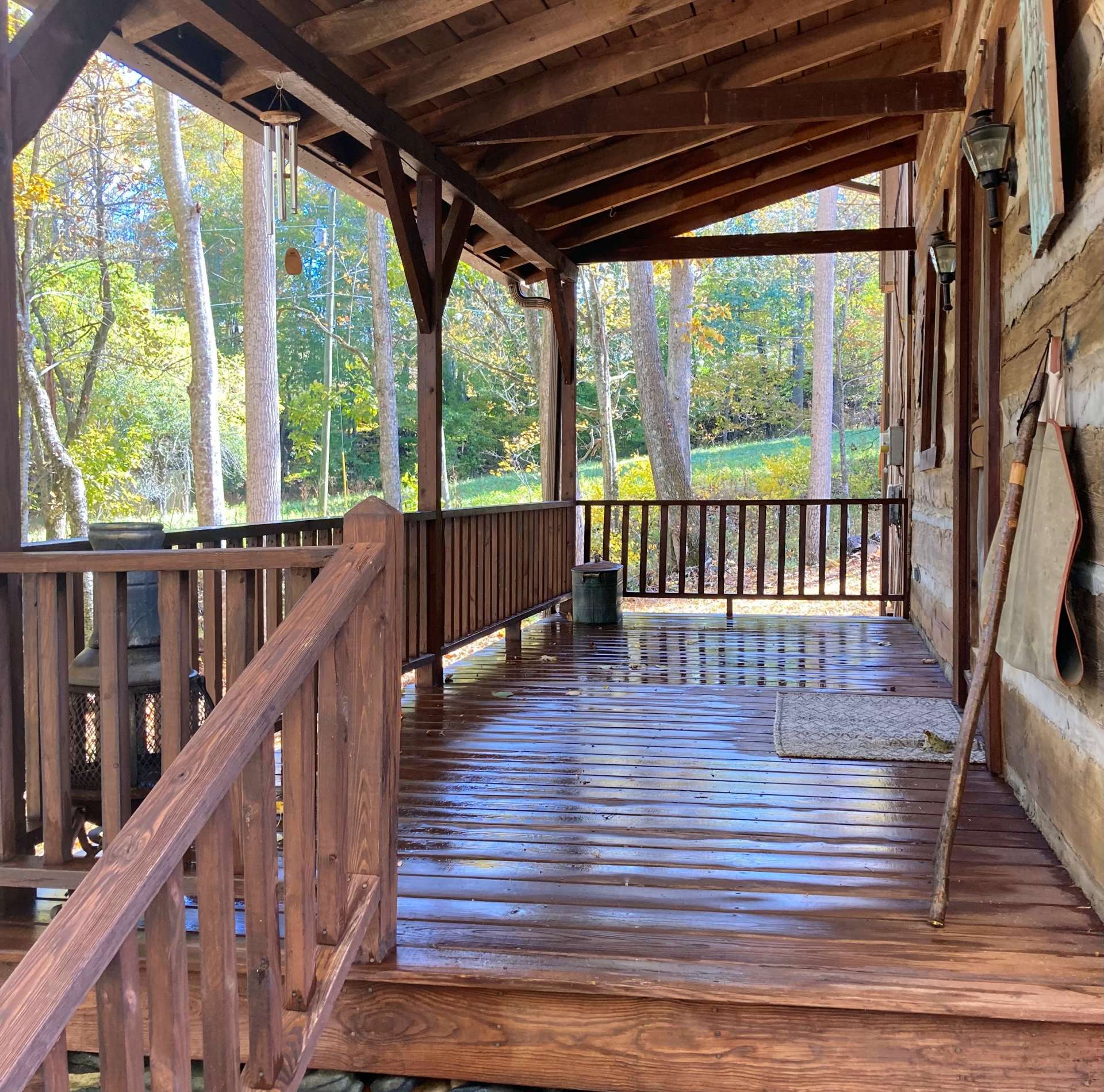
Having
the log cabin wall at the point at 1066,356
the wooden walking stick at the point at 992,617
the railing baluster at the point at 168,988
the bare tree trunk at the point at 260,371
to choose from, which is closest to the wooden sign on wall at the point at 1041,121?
the log cabin wall at the point at 1066,356

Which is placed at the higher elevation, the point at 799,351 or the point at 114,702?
the point at 799,351

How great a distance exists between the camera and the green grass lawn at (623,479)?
2302cm

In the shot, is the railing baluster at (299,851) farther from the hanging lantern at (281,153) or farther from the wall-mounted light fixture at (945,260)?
the wall-mounted light fixture at (945,260)

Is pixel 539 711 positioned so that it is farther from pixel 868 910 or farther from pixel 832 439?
pixel 832 439

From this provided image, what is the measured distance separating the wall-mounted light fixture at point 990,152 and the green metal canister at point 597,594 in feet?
15.2

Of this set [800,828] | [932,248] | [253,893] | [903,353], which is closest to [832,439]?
[903,353]

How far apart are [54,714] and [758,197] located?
689cm

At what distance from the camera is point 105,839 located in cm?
237

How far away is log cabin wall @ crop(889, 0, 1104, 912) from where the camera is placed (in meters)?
2.39

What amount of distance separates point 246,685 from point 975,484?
149 inches

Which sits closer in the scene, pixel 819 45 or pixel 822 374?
pixel 819 45

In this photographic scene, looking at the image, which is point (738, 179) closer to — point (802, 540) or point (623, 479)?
point (802, 540)

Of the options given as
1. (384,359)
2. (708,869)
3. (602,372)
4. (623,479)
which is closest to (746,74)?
(708,869)

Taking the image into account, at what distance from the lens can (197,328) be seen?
45.5ft
